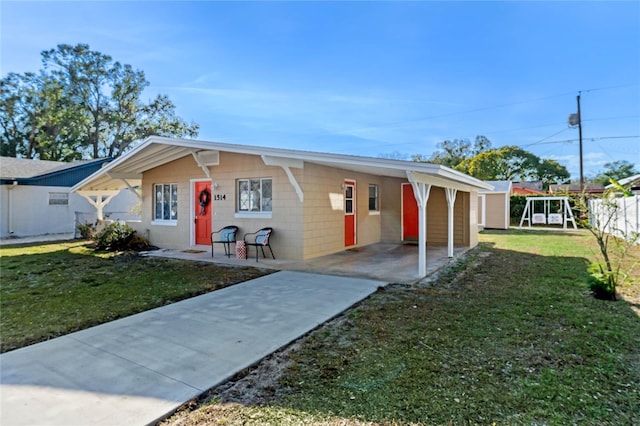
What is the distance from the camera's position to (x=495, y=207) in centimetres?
1906

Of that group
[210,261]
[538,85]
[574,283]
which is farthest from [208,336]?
[538,85]

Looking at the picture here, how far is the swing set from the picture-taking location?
19.6 m

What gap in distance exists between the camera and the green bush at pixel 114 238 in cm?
1081

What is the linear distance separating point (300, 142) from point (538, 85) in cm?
2213

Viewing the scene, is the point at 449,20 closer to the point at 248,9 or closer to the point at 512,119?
the point at 248,9

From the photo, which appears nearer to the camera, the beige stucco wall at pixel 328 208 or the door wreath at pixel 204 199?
the beige stucco wall at pixel 328 208

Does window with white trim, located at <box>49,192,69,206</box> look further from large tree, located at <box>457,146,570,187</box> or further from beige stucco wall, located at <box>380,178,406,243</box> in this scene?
large tree, located at <box>457,146,570,187</box>

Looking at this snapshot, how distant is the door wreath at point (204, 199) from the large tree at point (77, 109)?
22.4 m

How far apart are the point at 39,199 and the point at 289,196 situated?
13819mm

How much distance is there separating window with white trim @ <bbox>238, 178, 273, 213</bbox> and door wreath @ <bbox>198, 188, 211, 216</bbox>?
132 centimetres

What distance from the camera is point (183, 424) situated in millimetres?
2285

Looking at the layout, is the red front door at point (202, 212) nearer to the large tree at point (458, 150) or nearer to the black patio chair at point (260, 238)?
the black patio chair at point (260, 238)

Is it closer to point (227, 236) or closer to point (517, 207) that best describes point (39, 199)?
point (227, 236)

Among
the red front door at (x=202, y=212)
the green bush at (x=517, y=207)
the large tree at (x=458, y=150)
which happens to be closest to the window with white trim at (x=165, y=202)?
the red front door at (x=202, y=212)
